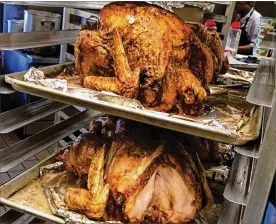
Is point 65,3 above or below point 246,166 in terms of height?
above

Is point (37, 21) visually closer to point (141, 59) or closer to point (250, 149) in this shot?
point (141, 59)

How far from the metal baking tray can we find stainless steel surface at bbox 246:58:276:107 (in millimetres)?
93

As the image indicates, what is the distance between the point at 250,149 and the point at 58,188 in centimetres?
68

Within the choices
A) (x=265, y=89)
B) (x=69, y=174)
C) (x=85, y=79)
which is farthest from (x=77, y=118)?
(x=265, y=89)

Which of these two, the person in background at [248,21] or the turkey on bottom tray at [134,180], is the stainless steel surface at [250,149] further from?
the person in background at [248,21]

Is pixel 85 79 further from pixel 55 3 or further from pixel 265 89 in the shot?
pixel 265 89

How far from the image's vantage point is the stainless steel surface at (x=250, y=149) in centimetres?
96

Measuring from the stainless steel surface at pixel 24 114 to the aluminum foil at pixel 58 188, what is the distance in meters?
0.21

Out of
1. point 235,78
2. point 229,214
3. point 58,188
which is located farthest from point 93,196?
point 235,78

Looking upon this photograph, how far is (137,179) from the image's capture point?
1179mm

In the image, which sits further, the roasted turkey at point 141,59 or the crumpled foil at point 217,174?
the crumpled foil at point 217,174

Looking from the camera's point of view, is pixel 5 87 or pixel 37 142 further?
pixel 37 142

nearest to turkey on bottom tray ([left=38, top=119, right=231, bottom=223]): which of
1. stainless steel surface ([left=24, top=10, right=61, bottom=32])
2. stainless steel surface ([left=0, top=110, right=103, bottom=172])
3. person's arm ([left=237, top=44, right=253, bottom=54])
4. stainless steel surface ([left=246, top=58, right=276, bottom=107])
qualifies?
stainless steel surface ([left=0, top=110, right=103, bottom=172])

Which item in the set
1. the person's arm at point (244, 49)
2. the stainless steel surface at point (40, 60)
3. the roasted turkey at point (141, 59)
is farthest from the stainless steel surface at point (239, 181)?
the person's arm at point (244, 49)
